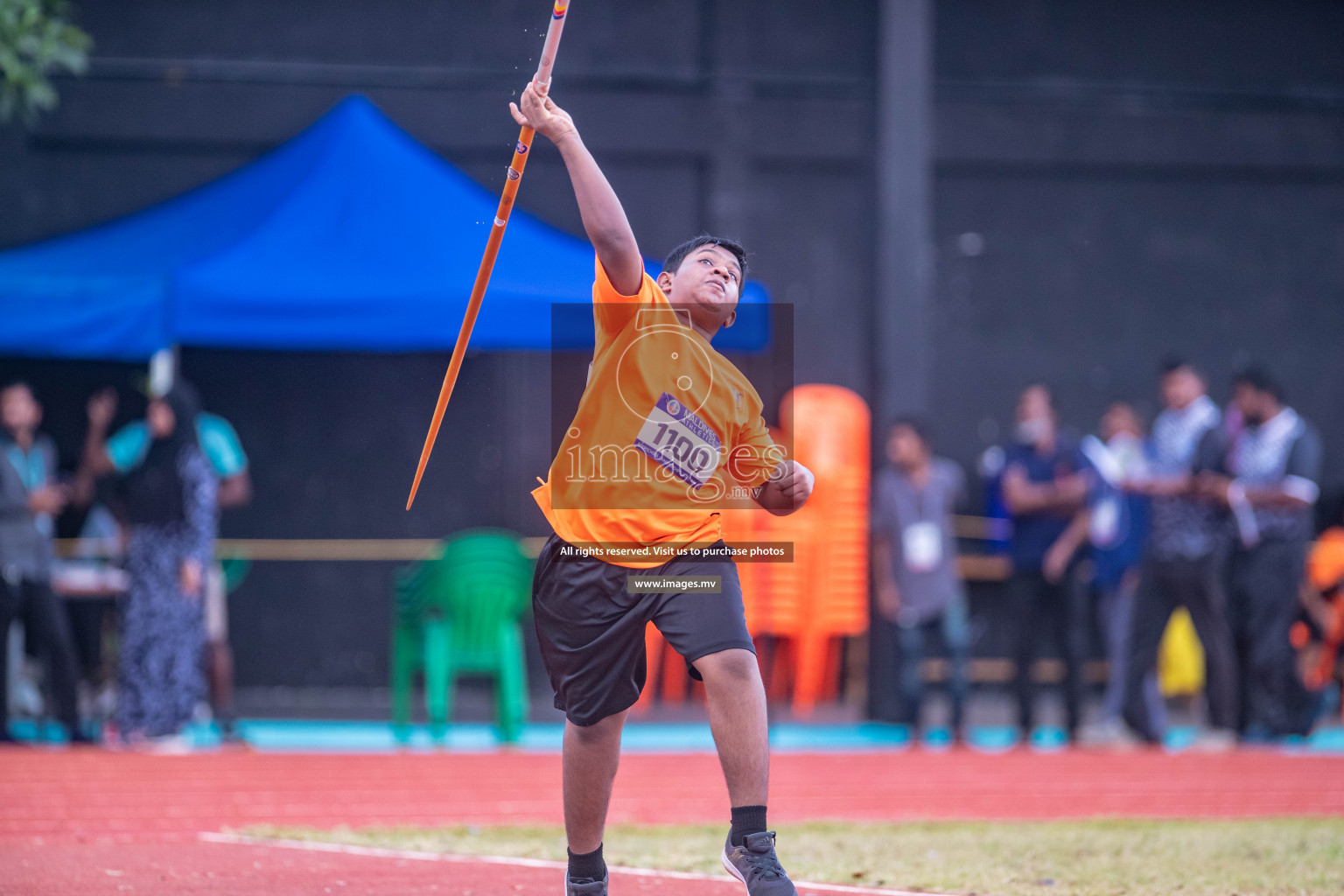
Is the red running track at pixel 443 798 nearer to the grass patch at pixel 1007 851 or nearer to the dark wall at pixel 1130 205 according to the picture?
the grass patch at pixel 1007 851

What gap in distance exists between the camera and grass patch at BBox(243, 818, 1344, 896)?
466cm

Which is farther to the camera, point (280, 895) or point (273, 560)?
point (273, 560)

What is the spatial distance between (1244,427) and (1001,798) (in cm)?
323

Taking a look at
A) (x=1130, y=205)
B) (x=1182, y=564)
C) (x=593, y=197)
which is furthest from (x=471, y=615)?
(x=1130, y=205)

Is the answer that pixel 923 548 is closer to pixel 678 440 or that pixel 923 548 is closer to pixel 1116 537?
pixel 1116 537

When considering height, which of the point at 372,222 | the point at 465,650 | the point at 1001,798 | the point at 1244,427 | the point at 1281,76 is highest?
the point at 1281,76

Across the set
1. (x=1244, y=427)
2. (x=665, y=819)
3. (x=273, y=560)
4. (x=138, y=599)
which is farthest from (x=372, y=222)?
(x=1244, y=427)

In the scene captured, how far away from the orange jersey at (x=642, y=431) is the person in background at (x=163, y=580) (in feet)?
17.3

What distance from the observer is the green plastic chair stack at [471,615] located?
8.85 m

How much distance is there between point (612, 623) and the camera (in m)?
3.62

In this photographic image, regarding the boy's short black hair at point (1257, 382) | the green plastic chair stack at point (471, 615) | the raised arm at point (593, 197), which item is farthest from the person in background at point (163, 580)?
the boy's short black hair at point (1257, 382)

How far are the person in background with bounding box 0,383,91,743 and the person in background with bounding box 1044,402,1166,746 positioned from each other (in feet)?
19.8

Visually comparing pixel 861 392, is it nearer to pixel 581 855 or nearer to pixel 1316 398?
pixel 1316 398

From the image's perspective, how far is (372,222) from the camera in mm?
9383
